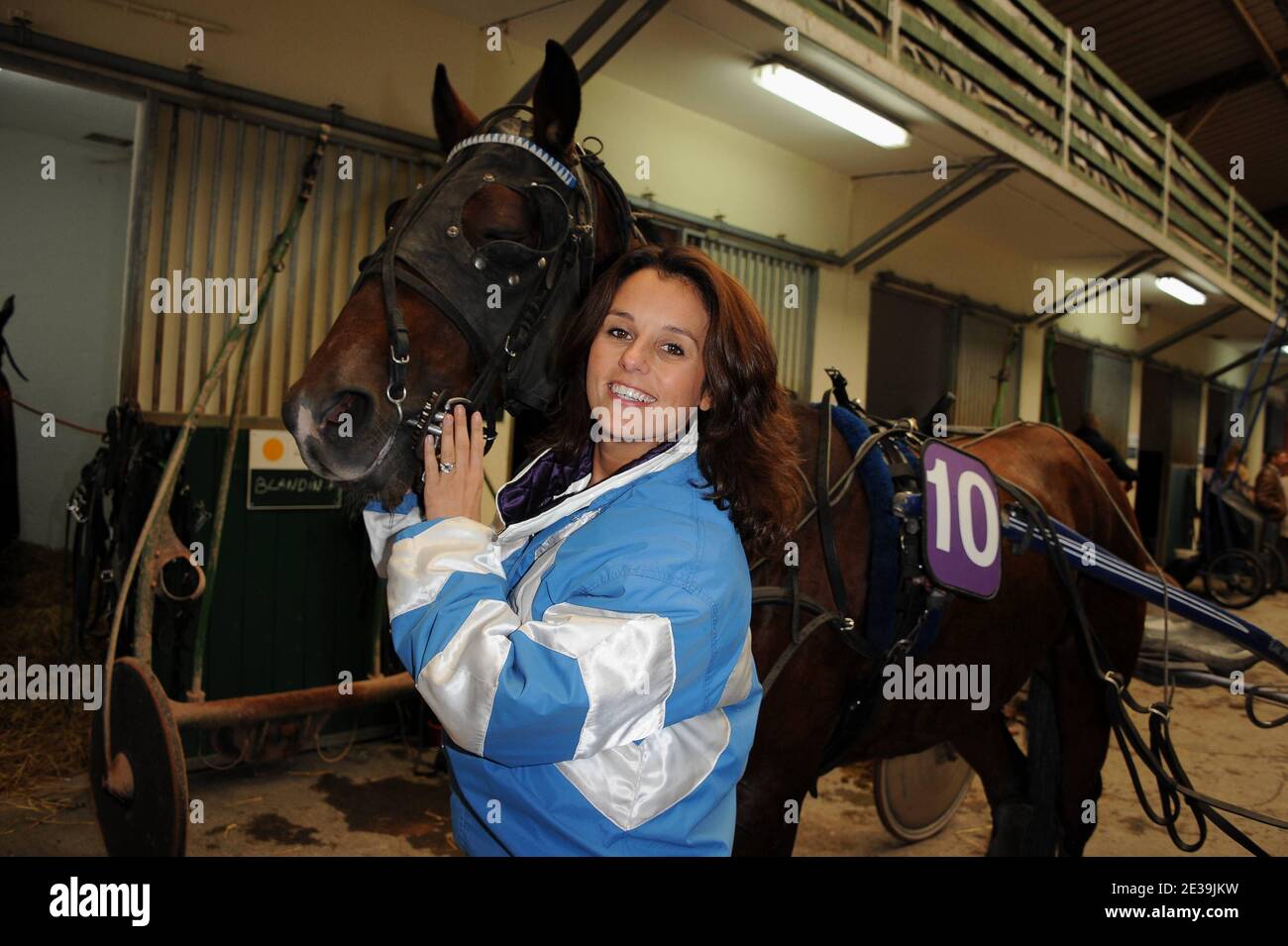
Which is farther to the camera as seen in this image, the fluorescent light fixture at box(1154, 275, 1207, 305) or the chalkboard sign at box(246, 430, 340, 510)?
the fluorescent light fixture at box(1154, 275, 1207, 305)

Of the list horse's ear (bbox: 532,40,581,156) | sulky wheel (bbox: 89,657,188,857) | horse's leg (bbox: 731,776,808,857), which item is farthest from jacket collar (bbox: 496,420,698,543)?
sulky wheel (bbox: 89,657,188,857)

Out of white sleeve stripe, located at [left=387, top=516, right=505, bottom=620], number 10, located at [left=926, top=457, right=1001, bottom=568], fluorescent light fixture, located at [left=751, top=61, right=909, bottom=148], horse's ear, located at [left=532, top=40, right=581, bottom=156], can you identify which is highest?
fluorescent light fixture, located at [left=751, top=61, right=909, bottom=148]

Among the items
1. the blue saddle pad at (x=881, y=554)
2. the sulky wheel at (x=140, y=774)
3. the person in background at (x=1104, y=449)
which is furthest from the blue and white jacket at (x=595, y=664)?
the person in background at (x=1104, y=449)

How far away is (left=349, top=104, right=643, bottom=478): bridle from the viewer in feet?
5.24

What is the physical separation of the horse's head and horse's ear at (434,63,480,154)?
12cm

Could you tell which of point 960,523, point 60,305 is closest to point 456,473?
point 960,523

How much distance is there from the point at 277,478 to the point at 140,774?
1973 millimetres

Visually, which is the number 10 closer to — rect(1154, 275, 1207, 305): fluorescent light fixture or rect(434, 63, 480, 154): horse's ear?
rect(434, 63, 480, 154): horse's ear

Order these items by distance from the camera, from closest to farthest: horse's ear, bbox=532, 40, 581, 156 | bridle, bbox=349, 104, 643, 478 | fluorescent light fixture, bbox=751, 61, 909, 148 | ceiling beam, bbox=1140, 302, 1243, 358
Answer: bridle, bbox=349, 104, 643, 478 → horse's ear, bbox=532, 40, 581, 156 → fluorescent light fixture, bbox=751, 61, 909, 148 → ceiling beam, bbox=1140, 302, 1243, 358

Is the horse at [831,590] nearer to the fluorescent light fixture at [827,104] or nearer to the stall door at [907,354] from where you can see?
the fluorescent light fixture at [827,104]

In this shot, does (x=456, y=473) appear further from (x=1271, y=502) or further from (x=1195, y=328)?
(x=1195, y=328)
